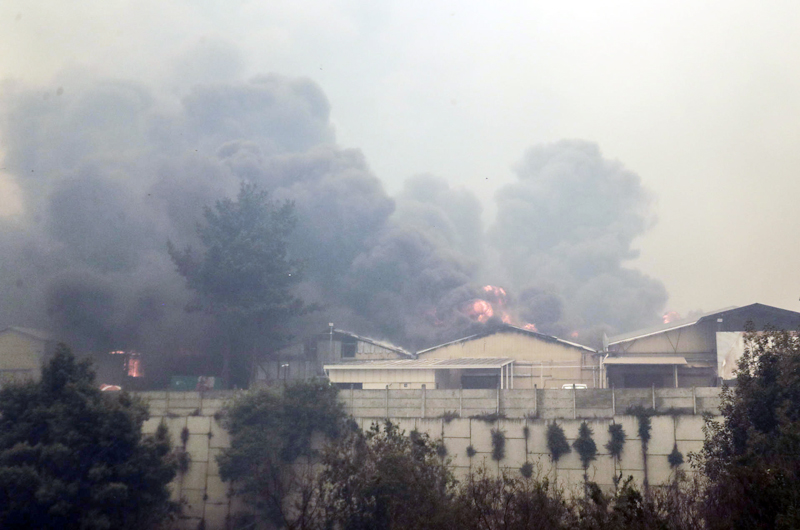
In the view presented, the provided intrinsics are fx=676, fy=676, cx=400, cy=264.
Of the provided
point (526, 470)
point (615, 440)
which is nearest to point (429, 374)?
point (526, 470)

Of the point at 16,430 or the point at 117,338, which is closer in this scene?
the point at 16,430

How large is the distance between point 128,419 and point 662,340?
31308 mm

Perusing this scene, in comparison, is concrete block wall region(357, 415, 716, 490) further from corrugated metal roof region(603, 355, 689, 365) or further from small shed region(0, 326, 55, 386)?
small shed region(0, 326, 55, 386)

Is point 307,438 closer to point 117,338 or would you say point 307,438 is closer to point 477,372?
point 477,372

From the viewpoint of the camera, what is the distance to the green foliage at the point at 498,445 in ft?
101

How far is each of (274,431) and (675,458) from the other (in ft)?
60.2

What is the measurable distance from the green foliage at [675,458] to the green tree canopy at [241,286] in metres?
32.0

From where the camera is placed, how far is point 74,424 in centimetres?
2517

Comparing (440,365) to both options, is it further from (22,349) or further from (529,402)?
(22,349)

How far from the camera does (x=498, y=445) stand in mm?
30781

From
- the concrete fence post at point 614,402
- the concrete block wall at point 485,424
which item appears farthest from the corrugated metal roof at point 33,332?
the concrete fence post at point 614,402

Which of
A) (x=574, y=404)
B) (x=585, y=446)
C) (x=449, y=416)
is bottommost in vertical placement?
(x=585, y=446)

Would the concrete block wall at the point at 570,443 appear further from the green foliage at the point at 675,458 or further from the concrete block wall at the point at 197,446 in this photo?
the concrete block wall at the point at 197,446

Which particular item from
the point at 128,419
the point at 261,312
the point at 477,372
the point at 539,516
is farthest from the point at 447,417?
the point at 261,312
